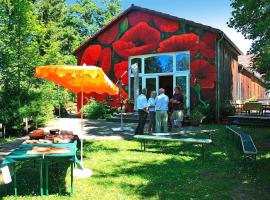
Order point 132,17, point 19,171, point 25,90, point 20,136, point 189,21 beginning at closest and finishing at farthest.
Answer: point 19,171
point 20,136
point 25,90
point 189,21
point 132,17

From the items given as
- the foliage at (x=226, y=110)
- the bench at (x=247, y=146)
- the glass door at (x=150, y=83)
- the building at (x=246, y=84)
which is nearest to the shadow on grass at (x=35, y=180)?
the bench at (x=247, y=146)

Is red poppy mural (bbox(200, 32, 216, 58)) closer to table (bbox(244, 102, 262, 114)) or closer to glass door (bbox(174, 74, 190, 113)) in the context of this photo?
glass door (bbox(174, 74, 190, 113))

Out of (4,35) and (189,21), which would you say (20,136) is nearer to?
(4,35)

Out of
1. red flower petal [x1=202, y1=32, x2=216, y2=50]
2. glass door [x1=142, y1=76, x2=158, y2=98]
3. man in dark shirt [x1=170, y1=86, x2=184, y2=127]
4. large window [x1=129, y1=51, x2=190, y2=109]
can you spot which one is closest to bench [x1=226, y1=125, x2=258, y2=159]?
man in dark shirt [x1=170, y1=86, x2=184, y2=127]

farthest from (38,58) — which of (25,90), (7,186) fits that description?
(7,186)

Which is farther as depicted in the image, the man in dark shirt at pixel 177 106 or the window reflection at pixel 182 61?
the window reflection at pixel 182 61

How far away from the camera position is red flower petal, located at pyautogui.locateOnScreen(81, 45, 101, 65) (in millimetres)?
25344

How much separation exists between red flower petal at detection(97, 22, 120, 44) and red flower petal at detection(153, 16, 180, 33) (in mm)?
3325

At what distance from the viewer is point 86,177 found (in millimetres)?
7852

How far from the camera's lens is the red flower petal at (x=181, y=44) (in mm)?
20641

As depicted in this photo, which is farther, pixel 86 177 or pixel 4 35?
pixel 4 35

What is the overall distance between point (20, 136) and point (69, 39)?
32.4 metres

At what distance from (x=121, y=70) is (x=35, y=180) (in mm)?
16779

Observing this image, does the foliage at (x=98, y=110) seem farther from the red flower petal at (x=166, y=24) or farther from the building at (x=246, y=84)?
the building at (x=246, y=84)
